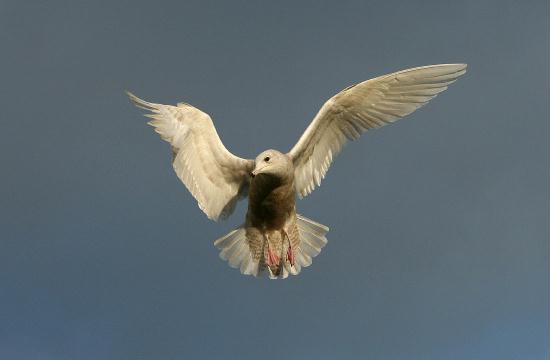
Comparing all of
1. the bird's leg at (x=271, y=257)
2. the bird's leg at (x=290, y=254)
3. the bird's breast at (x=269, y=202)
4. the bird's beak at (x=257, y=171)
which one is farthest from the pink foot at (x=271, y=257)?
the bird's beak at (x=257, y=171)

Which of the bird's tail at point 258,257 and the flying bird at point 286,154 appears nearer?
the flying bird at point 286,154

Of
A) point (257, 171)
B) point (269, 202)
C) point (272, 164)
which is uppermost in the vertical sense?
point (272, 164)

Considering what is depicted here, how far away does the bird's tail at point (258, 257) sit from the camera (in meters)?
19.4

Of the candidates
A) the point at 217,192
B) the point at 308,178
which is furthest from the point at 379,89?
the point at 217,192

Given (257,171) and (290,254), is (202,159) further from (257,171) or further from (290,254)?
(290,254)

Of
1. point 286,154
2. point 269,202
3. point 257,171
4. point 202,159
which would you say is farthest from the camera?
point 202,159

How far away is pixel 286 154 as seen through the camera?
1848 cm

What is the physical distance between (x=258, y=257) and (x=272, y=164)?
216cm

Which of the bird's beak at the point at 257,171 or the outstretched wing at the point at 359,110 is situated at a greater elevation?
the outstretched wing at the point at 359,110

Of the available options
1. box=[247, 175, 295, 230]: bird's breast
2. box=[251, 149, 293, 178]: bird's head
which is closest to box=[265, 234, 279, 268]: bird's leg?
box=[247, 175, 295, 230]: bird's breast

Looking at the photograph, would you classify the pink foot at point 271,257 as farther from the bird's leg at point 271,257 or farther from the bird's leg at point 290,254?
the bird's leg at point 290,254

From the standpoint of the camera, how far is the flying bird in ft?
61.8

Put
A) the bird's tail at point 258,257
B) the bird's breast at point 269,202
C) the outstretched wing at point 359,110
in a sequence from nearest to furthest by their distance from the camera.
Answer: the bird's breast at point 269,202, the outstretched wing at point 359,110, the bird's tail at point 258,257

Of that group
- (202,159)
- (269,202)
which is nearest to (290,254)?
(269,202)
